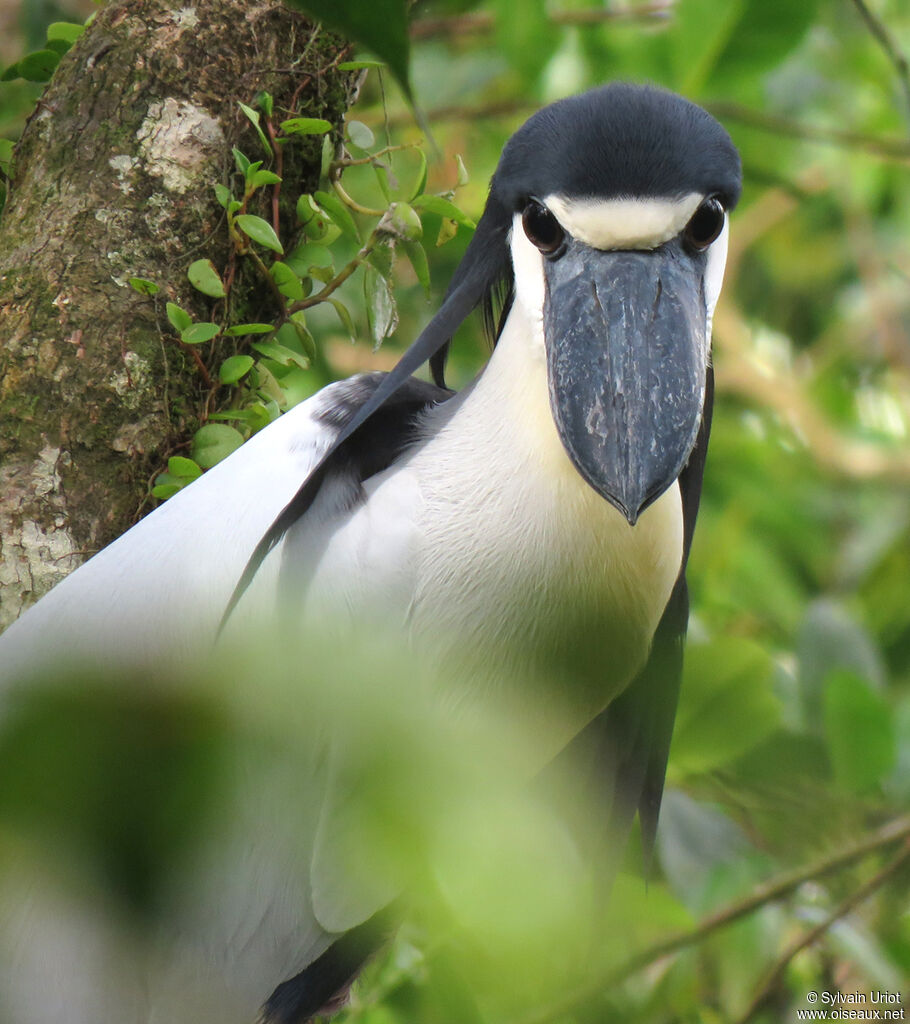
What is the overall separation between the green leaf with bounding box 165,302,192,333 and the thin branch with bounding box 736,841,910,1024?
1.09m

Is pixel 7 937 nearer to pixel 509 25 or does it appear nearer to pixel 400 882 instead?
pixel 400 882

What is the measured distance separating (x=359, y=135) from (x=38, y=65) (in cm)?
41

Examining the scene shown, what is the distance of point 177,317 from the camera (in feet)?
4.27

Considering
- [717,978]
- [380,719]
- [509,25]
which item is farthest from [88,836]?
[509,25]

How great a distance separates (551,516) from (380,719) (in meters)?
0.91

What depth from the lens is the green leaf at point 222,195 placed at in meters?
1.34

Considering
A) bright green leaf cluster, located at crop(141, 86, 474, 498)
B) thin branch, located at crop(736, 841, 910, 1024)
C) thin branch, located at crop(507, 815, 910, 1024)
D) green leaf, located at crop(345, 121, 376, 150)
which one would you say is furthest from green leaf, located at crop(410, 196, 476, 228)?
thin branch, located at crop(736, 841, 910, 1024)

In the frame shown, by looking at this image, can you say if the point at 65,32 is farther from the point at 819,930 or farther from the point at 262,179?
the point at 819,930

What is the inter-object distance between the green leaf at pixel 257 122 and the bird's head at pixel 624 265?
0.92 ft

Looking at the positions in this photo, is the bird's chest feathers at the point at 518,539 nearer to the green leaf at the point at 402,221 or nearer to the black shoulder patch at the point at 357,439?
→ the black shoulder patch at the point at 357,439

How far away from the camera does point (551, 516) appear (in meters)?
1.21

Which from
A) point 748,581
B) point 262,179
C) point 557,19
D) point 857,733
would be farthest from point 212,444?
point 748,581

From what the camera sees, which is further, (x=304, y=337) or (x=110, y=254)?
(x=304, y=337)

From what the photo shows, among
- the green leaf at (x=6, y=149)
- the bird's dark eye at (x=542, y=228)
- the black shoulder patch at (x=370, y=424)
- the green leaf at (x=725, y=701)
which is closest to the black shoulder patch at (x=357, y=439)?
the black shoulder patch at (x=370, y=424)
